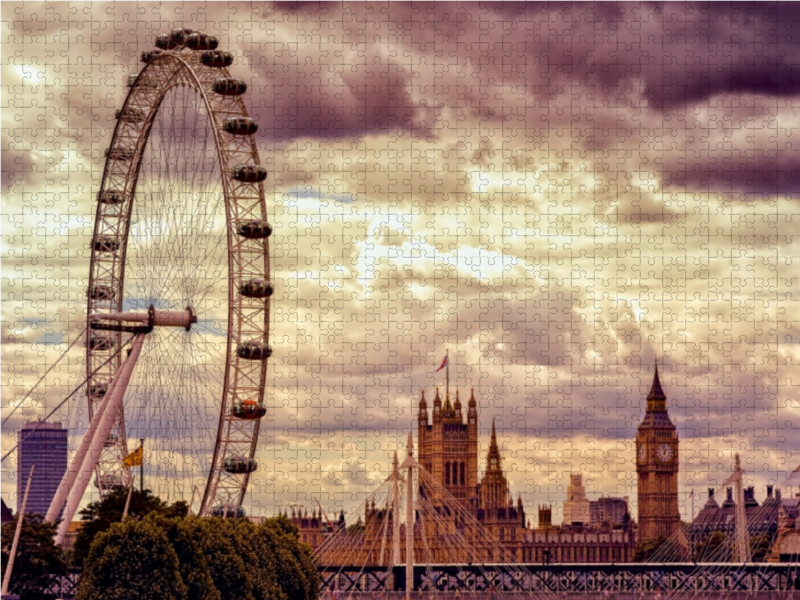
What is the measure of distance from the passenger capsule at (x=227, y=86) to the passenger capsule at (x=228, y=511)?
17.4m

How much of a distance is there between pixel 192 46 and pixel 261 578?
873 inches

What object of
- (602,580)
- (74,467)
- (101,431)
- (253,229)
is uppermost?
(253,229)

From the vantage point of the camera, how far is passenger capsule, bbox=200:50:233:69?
83.8 m

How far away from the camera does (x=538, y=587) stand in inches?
5231

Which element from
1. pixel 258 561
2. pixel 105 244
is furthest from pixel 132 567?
pixel 105 244

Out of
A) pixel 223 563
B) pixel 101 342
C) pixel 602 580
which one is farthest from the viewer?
pixel 602 580

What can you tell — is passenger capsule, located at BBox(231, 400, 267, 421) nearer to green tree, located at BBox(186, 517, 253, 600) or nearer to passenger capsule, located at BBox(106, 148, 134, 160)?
green tree, located at BBox(186, 517, 253, 600)

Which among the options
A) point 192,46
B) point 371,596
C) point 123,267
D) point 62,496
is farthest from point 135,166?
point 371,596

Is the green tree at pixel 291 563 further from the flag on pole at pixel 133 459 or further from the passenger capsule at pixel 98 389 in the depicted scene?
the passenger capsule at pixel 98 389

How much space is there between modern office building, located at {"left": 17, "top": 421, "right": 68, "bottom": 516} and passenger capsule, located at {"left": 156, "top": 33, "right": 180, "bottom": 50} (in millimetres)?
61537

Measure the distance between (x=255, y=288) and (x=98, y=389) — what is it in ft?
49.7

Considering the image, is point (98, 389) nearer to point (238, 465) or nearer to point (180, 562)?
point (238, 465)

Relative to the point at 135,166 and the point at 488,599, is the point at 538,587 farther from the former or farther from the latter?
the point at 135,166

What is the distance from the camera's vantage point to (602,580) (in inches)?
5349
